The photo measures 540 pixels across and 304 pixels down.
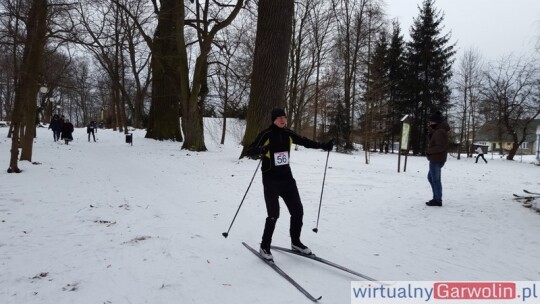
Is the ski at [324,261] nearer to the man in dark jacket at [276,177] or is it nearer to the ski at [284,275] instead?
the man in dark jacket at [276,177]

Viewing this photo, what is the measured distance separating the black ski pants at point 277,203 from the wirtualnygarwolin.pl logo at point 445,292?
115 cm

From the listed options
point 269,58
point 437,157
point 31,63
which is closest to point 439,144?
point 437,157

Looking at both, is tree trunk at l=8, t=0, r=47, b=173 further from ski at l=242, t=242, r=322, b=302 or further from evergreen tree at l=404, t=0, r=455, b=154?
evergreen tree at l=404, t=0, r=455, b=154

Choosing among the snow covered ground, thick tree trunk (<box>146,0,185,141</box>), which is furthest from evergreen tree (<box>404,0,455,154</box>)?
the snow covered ground

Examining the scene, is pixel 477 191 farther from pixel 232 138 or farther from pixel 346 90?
pixel 232 138

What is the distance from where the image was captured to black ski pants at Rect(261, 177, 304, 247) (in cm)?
475

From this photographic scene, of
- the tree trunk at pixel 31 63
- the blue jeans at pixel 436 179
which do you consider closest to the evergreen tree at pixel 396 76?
the blue jeans at pixel 436 179

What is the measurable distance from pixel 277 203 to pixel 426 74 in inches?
1461

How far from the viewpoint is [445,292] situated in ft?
13.6

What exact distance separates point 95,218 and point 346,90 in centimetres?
3130

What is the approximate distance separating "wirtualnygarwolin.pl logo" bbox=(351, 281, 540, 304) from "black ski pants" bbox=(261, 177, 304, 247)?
115cm

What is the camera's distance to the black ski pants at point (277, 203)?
4.75 meters

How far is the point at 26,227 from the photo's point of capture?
5641 mm

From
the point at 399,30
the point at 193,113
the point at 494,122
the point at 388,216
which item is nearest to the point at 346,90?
the point at 399,30
